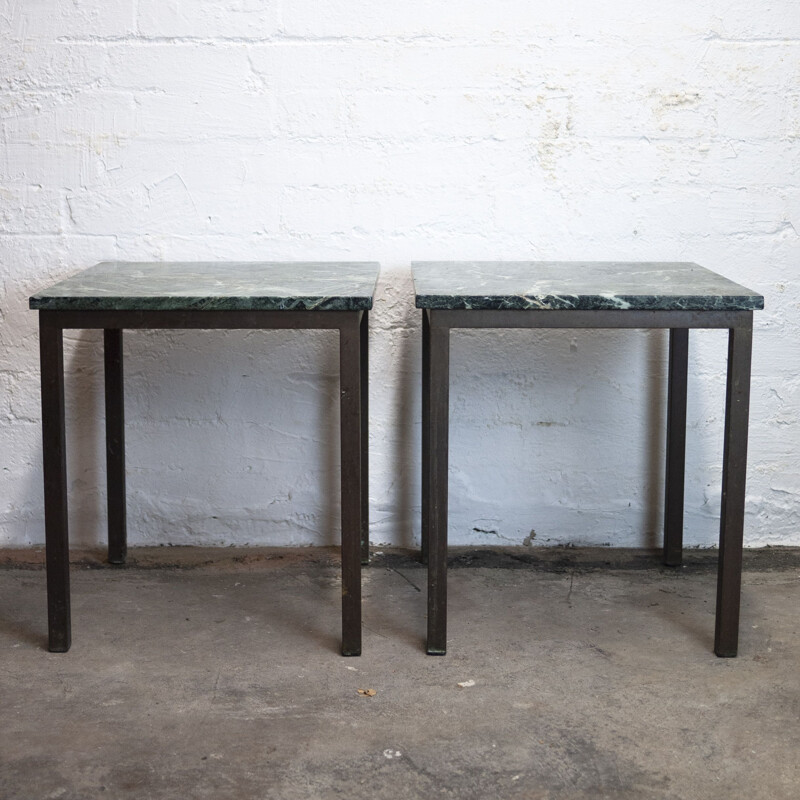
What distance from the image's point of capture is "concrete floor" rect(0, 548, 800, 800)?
Answer: 1847 millimetres

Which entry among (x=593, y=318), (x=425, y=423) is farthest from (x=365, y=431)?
(x=593, y=318)

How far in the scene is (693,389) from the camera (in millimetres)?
2918

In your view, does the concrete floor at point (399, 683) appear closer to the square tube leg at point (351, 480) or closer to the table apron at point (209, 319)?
the square tube leg at point (351, 480)

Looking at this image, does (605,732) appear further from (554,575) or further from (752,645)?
(554,575)

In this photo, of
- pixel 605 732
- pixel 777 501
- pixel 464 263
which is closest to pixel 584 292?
pixel 464 263

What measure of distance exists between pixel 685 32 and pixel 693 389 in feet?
2.99

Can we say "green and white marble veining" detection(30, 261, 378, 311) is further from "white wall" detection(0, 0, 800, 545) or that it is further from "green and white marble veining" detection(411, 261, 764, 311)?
"white wall" detection(0, 0, 800, 545)

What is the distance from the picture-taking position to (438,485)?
2297 millimetres

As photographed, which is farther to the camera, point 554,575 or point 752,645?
point 554,575

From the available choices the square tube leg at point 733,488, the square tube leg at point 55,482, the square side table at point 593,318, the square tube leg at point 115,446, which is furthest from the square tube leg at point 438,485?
the square tube leg at point 115,446

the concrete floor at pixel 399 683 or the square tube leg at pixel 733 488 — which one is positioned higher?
the square tube leg at pixel 733 488

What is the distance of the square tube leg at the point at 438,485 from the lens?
2.24 meters

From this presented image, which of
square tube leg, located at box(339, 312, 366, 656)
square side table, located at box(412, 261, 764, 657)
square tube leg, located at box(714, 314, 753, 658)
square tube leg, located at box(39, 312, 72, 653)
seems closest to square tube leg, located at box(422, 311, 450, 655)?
square side table, located at box(412, 261, 764, 657)

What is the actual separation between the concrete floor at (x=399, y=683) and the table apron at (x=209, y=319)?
2.31 feet
